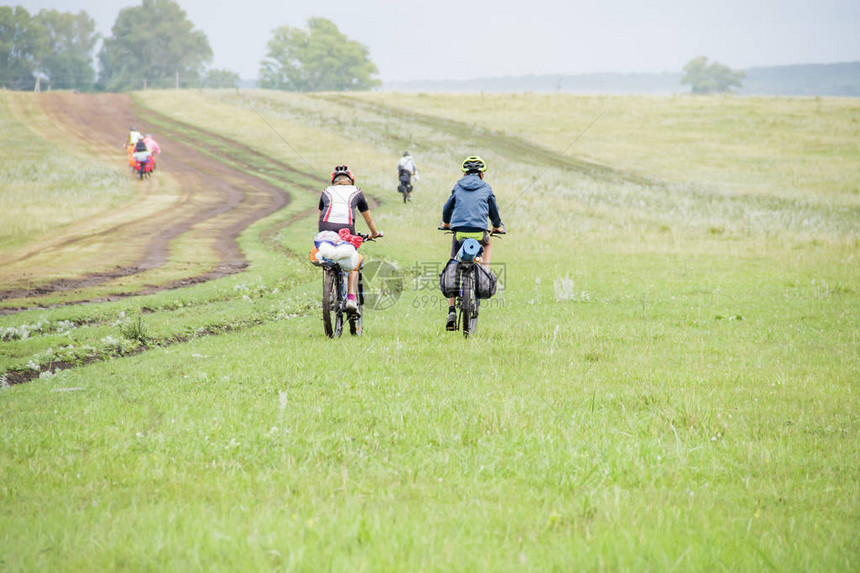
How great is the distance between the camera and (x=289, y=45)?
143 metres

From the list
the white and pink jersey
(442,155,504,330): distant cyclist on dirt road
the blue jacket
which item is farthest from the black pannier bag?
the white and pink jersey

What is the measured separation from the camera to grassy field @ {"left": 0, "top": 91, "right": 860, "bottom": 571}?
4117 mm

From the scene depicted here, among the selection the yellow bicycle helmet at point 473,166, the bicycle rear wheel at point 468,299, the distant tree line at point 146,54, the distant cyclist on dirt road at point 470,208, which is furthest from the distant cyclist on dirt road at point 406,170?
the distant tree line at point 146,54

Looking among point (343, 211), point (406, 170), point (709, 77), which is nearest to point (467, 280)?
point (343, 211)

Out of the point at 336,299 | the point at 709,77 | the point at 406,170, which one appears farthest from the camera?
the point at 709,77

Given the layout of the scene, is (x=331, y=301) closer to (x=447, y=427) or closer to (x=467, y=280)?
(x=467, y=280)

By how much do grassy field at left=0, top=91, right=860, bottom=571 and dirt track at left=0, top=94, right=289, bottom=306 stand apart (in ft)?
8.67

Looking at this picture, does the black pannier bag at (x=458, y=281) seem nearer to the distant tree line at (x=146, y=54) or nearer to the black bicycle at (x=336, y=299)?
the black bicycle at (x=336, y=299)

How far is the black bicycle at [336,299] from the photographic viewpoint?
11.3 meters

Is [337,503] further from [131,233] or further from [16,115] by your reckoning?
[16,115]

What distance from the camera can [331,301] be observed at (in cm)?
1130

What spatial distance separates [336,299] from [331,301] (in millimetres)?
189

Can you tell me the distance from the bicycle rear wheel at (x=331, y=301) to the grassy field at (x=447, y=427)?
1.07 feet

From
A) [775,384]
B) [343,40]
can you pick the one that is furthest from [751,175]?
[343,40]
